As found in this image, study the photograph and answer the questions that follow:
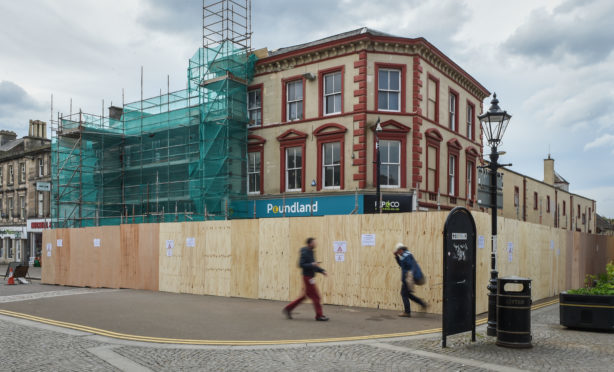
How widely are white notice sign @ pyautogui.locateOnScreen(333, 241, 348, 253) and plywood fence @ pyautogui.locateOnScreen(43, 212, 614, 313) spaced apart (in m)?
0.12

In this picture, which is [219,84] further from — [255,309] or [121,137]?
[255,309]

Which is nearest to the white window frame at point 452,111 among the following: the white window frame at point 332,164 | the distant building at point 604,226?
the white window frame at point 332,164

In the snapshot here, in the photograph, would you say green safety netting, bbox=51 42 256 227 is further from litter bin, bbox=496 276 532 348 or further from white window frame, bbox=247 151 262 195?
litter bin, bbox=496 276 532 348

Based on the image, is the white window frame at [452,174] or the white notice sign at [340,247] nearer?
the white notice sign at [340,247]

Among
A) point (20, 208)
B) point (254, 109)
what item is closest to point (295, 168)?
point (254, 109)

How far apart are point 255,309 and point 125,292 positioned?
726 centimetres

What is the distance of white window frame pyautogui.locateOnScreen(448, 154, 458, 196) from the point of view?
27.4 metres

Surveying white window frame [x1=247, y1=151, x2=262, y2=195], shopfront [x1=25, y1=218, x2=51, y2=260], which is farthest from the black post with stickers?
shopfront [x1=25, y1=218, x2=51, y2=260]

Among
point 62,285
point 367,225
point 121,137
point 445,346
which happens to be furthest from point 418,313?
point 121,137

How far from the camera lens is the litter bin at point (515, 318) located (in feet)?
28.6

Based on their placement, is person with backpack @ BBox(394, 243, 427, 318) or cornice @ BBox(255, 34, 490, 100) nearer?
person with backpack @ BBox(394, 243, 427, 318)

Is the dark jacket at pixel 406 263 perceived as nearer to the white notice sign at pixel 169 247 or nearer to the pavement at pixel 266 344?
the pavement at pixel 266 344

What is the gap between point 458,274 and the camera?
358 inches

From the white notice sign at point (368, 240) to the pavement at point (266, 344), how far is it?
1.73 meters
